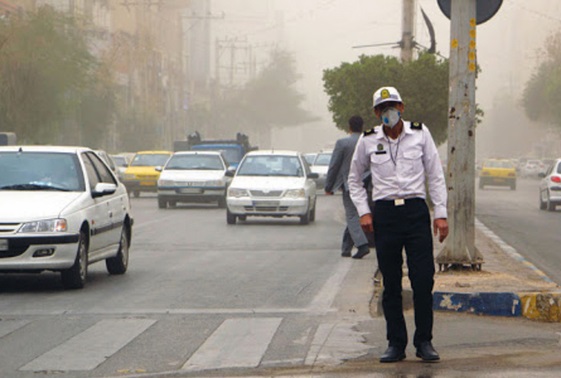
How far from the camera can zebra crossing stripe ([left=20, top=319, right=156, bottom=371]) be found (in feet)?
29.4

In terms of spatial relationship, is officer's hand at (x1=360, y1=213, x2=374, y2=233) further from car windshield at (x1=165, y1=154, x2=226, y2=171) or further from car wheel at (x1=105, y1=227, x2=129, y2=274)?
car windshield at (x1=165, y1=154, x2=226, y2=171)

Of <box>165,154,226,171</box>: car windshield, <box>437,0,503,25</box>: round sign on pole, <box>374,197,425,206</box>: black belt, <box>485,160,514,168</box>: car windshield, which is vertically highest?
<box>437,0,503,25</box>: round sign on pole

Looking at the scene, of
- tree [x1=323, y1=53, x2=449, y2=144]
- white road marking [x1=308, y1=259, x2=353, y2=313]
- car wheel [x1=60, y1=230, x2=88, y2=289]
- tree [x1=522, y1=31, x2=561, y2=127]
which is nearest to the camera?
white road marking [x1=308, y1=259, x2=353, y2=313]

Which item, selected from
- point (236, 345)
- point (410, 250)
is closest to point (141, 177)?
point (236, 345)

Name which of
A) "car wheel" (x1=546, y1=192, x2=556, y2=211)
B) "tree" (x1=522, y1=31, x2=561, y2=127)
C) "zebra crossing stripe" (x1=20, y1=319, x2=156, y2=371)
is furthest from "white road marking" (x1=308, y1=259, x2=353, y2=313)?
"tree" (x1=522, y1=31, x2=561, y2=127)

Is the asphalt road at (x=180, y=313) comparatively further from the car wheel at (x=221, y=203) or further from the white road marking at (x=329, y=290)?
the car wheel at (x=221, y=203)

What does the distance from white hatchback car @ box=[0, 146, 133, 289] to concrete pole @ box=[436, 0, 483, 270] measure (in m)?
3.62

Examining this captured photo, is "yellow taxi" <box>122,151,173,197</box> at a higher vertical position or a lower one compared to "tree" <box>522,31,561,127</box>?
lower

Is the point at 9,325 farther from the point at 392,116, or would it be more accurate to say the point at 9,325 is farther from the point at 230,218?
the point at 230,218

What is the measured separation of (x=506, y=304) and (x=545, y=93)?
83392mm

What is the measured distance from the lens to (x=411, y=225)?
29.2ft

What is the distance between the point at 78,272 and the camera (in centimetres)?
1393

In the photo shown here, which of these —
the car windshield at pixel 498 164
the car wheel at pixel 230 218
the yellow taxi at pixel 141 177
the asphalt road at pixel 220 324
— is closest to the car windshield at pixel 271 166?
the car wheel at pixel 230 218

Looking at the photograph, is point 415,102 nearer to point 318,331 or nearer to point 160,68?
point 318,331
